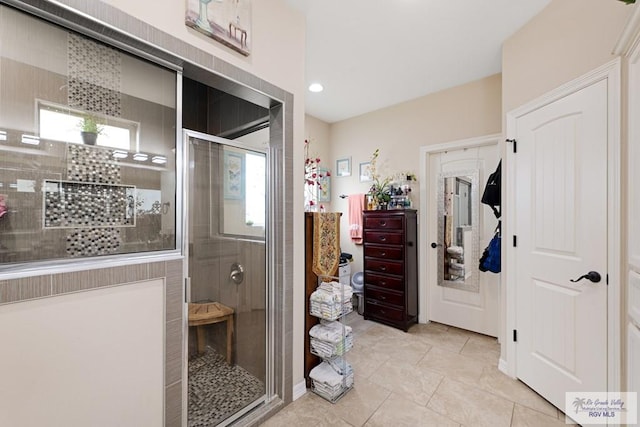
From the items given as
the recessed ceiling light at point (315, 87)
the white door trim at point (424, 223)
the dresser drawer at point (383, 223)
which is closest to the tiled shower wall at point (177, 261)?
the recessed ceiling light at point (315, 87)

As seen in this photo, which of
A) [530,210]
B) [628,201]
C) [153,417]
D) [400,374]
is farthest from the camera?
[400,374]

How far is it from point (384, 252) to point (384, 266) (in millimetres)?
166

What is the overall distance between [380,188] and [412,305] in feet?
4.81

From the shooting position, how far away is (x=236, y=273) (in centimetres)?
183

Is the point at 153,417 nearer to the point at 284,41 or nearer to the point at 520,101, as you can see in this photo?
the point at 284,41

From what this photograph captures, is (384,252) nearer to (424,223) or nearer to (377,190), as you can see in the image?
(424,223)

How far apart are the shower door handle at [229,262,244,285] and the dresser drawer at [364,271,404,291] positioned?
194 cm

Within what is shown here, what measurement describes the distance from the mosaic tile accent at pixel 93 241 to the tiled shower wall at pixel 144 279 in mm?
99

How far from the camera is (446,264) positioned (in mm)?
3299

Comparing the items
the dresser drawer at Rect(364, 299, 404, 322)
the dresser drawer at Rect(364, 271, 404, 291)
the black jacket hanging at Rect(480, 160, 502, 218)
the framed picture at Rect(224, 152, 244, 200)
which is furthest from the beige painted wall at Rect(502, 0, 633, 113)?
the dresser drawer at Rect(364, 299, 404, 322)

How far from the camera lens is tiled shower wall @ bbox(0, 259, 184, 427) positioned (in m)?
0.98

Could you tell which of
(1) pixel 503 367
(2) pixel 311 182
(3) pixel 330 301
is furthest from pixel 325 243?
(1) pixel 503 367

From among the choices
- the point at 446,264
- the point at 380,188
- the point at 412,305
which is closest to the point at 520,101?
the point at 380,188

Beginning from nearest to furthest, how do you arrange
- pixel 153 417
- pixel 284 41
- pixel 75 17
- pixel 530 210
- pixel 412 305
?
pixel 75 17 < pixel 153 417 < pixel 284 41 < pixel 530 210 < pixel 412 305
